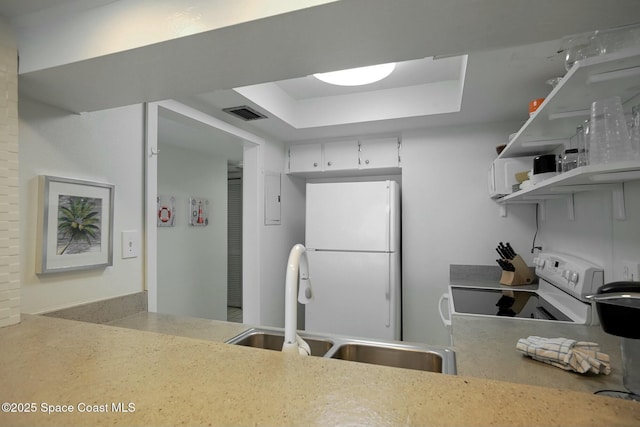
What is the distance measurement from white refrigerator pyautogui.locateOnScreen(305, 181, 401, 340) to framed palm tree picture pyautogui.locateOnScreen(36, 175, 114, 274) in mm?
1605

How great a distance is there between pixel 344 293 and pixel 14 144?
2.19m

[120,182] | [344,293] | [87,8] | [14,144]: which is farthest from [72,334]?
[344,293]

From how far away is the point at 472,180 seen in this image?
107 inches

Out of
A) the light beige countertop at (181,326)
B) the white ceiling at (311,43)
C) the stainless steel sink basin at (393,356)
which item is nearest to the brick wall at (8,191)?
the white ceiling at (311,43)

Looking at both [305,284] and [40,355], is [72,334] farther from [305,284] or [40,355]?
[305,284]

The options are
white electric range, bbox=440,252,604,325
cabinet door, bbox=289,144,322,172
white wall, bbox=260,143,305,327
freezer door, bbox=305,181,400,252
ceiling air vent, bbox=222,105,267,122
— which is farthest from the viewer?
cabinet door, bbox=289,144,322,172

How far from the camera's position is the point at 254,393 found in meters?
0.57

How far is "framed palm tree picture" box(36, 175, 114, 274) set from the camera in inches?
47.5

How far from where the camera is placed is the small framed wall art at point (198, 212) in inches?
158

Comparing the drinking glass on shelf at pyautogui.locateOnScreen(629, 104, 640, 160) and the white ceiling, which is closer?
the white ceiling

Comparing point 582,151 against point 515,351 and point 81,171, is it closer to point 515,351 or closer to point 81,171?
point 515,351

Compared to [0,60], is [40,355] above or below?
below

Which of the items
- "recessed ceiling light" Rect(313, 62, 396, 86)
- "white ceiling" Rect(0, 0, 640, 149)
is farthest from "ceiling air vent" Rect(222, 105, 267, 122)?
"white ceiling" Rect(0, 0, 640, 149)

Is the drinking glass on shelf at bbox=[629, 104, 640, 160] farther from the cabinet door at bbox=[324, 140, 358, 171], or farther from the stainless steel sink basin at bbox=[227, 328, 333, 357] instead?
the cabinet door at bbox=[324, 140, 358, 171]
